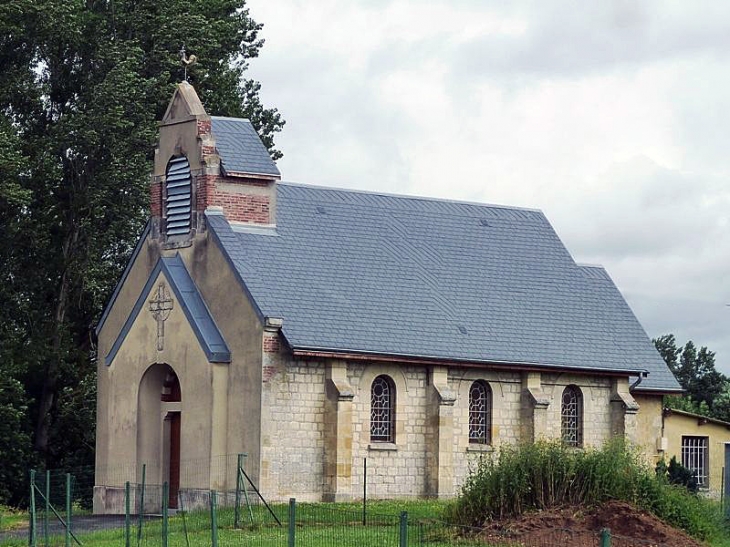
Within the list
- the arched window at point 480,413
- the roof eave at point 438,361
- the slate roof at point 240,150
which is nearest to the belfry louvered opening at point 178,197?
the slate roof at point 240,150

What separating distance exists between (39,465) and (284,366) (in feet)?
50.2

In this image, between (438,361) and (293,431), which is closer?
(293,431)

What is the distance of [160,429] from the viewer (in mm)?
47562

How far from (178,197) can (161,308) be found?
10.2ft

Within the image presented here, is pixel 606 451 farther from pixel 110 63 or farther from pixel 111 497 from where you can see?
pixel 110 63

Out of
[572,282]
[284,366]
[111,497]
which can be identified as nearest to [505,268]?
[572,282]

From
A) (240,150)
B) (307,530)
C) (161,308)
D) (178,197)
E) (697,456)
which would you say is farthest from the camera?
(697,456)

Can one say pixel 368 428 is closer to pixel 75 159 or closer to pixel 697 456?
pixel 697 456

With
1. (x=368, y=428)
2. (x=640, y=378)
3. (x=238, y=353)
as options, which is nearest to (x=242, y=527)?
(x=238, y=353)

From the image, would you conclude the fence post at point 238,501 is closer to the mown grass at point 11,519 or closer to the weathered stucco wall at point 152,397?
the weathered stucco wall at point 152,397

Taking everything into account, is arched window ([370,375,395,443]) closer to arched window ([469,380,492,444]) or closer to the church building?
the church building

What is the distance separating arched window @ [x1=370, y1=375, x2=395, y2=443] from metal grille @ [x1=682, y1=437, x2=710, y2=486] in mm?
12322

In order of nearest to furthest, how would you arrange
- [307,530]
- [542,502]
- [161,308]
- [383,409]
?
[542,502]
[307,530]
[383,409]
[161,308]

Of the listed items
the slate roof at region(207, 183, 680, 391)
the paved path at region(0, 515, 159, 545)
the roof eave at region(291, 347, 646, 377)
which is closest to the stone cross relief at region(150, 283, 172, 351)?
the slate roof at region(207, 183, 680, 391)
